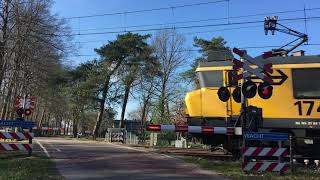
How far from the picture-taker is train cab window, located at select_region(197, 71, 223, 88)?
742 inches

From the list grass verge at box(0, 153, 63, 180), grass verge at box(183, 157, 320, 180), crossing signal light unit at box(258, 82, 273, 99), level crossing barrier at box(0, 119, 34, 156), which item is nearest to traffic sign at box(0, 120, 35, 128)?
level crossing barrier at box(0, 119, 34, 156)

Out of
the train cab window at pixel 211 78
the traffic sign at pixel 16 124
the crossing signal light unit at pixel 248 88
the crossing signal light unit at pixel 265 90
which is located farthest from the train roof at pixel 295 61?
the traffic sign at pixel 16 124

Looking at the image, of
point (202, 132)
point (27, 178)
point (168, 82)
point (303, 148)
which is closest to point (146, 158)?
point (202, 132)

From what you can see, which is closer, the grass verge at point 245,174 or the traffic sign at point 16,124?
the grass verge at point 245,174

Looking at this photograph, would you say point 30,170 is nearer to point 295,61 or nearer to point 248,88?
point 248,88

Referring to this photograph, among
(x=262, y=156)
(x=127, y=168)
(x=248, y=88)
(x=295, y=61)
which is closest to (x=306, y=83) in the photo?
(x=295, y=61)

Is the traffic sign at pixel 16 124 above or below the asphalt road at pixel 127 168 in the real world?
above

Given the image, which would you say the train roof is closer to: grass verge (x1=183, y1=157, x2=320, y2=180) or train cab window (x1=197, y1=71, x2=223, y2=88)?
train cab window (x1=197, y1=71, x2=223, y2=88)

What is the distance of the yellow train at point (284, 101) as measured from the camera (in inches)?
690

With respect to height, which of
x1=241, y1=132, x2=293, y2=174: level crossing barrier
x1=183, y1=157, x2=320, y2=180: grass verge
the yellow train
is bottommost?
x1=183, y1=157, x2=320, y2=180: grass verge

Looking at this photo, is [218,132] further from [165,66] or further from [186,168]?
[165,66]

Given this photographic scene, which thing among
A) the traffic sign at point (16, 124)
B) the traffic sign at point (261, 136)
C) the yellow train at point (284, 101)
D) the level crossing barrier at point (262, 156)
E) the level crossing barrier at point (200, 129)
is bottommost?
the level crossing barrier at point (262, 156)

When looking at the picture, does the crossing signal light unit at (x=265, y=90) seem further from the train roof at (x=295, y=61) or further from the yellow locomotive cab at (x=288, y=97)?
the train roof at (x=295, y=61)

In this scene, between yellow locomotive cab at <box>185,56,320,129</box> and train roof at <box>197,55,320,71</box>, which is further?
train roof at <box>197,55,320,71</box>
